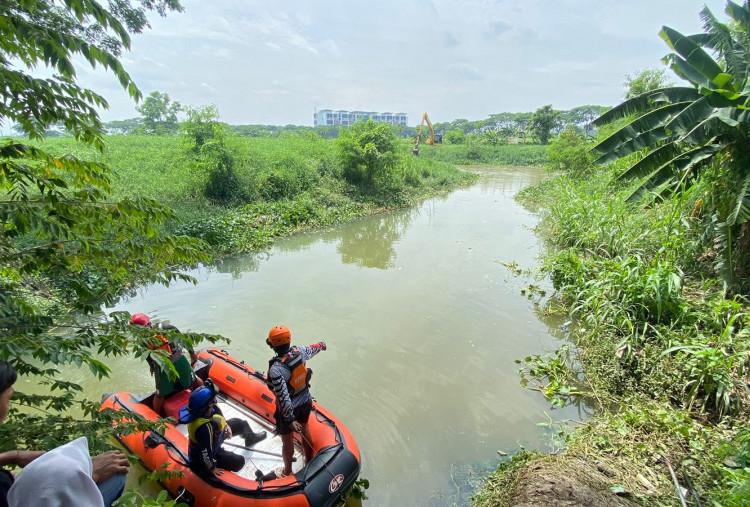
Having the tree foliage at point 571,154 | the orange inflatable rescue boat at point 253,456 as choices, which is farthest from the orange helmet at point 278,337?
the tree foliage at point 571,154

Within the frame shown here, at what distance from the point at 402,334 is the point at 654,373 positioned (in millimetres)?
3543

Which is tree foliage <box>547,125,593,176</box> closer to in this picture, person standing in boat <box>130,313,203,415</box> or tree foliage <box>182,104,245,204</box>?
tree foliage <box>182,104,245,204</box>

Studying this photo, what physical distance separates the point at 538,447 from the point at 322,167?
50.3 feet

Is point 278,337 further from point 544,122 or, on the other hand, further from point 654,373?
point 544,122

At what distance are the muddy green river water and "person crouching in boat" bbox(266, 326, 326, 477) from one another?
0.94 m

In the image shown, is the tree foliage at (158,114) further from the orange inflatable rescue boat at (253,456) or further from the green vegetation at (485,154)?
the orange inflatable rescue boat at (253,456)

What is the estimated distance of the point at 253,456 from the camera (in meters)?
3.72

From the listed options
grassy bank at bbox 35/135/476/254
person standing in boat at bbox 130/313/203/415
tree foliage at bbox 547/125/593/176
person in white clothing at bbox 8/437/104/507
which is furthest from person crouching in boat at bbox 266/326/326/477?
tree foliage at bbox 547/125/593/176

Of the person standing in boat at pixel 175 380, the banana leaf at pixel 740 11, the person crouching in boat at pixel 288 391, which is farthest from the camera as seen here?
the banana leaf at pixel 740 11

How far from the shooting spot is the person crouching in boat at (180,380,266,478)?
3.06m

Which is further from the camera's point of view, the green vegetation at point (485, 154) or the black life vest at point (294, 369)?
the green vegetation at point (485, 154)

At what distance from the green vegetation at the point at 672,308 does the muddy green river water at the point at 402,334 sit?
1.89ft

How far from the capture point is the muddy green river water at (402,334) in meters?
4.30

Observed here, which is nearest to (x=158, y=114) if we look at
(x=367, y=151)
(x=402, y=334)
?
(x=367, y=151)
